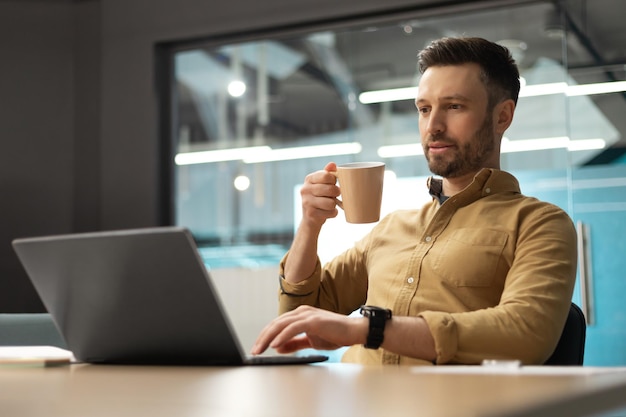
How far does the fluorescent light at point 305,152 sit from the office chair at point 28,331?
10.6ft

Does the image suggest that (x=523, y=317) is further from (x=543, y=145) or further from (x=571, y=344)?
(x=543, y=145)

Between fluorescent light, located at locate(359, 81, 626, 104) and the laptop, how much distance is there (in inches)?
102

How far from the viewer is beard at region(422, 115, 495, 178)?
6.23 feet

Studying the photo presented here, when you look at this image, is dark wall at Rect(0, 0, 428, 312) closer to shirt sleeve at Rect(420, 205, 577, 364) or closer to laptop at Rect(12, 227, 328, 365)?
shirt sleeve at Rect(420, 205, 577, 364)

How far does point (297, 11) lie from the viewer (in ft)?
14.8

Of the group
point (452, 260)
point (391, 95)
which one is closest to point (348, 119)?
point (391, 95)

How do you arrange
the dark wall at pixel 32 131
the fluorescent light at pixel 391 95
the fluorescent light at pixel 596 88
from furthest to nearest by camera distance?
the fluorescent light at pixel 391 95, the dark wall at pixel 32 131, the fluorescent light at pixel 596 88

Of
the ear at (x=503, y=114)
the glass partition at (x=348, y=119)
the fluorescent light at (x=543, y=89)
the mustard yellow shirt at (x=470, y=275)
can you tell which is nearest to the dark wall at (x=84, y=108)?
the glass partition at (x=348, y=119)

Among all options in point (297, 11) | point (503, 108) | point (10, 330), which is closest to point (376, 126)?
Result: point (297, 11)

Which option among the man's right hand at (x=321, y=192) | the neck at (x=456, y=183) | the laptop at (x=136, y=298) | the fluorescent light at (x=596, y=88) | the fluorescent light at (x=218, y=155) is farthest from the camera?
the fluorescent light at (x=218, y=155)

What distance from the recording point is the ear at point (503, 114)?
1.96m

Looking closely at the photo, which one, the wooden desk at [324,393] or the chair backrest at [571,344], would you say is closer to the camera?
the wooden desk at [324,393]

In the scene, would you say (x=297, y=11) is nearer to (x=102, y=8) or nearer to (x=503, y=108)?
(x=102, y=8)

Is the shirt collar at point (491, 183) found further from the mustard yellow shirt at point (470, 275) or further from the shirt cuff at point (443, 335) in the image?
the shirt cuff at point (443, 335)
